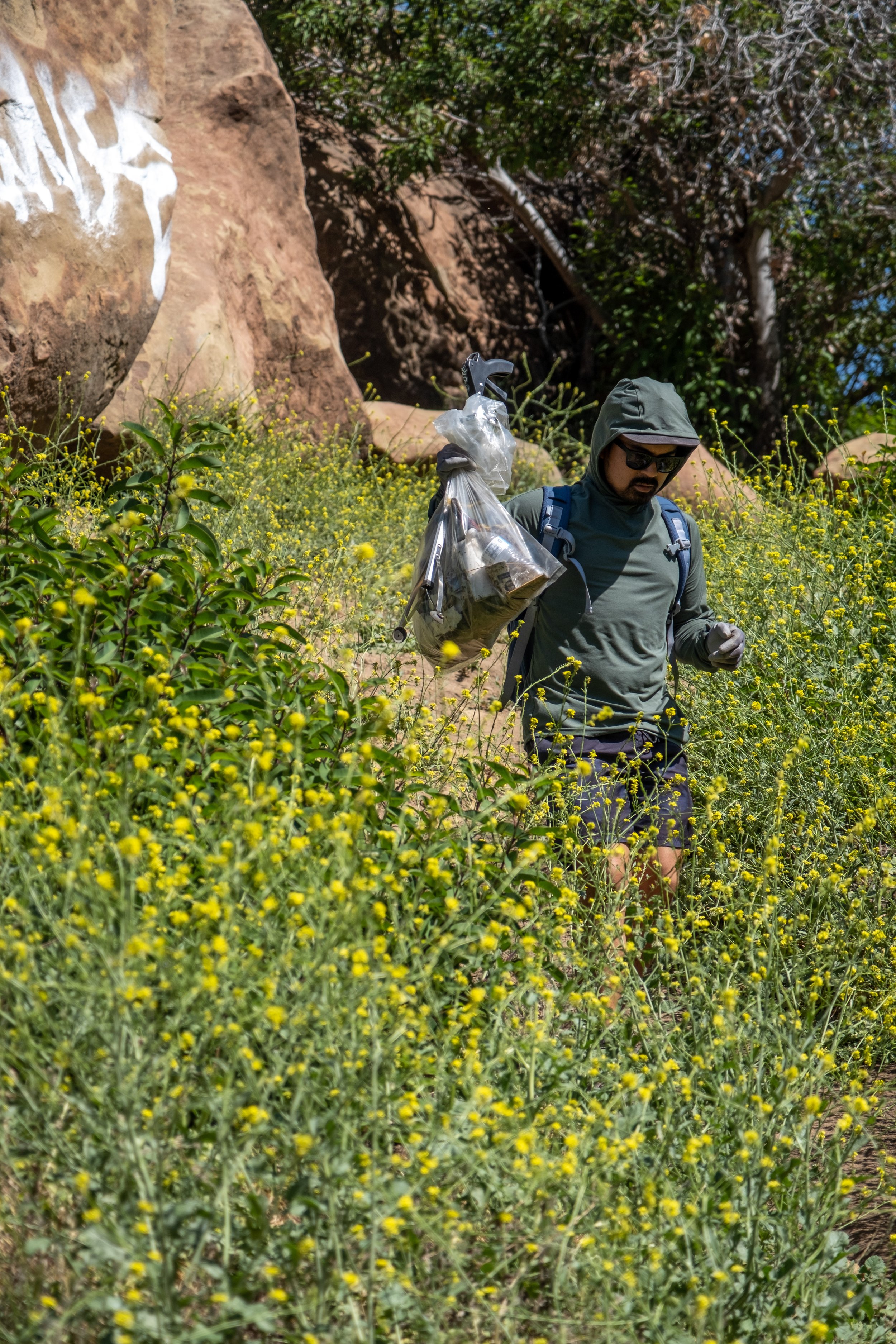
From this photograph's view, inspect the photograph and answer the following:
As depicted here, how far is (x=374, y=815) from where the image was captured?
2.31 m

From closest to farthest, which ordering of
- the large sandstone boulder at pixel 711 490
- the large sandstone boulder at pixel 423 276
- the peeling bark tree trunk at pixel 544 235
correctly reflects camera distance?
the large sandstone boulder at pixel 711 490 < the peeling bark tree trunk at pixel 544 235 < the large sandstone boulder at pixel 423 276

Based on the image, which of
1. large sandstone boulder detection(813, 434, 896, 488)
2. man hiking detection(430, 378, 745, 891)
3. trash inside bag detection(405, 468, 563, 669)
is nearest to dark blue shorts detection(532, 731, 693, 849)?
man hiking detection(430, 378, 745, 891)

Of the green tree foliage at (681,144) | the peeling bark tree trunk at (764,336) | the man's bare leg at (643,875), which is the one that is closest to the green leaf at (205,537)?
the man's bare leg at (643,875)

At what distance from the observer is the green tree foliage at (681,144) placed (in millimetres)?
8258

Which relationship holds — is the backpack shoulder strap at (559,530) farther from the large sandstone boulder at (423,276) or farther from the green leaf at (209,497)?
the large sandstone boulder at (423,276)

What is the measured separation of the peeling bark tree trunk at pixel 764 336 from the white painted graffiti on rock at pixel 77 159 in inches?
208

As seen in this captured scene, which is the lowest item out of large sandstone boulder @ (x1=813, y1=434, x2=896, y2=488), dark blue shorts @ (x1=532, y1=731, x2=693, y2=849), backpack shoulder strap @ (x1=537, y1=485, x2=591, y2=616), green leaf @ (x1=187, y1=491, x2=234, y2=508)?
large sandstone boulder @ (x1=813, y1=434, x2=896, y2=488)

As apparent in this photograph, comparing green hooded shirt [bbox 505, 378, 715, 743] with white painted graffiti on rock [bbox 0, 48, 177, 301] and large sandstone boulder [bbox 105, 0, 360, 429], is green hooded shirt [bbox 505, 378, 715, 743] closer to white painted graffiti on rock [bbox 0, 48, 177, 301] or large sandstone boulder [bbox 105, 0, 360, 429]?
white painted graffiti on rock [bbox 0, 48, 177, 301]

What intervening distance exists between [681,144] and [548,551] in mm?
7209

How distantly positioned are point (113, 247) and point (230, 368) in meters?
1.46

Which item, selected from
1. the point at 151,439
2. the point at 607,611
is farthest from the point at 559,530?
the point at 151,439

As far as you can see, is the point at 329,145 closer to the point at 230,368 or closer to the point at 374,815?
the point at 230,368

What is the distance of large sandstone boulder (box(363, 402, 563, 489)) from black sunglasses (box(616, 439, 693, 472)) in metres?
4.23

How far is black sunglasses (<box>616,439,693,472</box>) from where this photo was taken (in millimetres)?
3039
